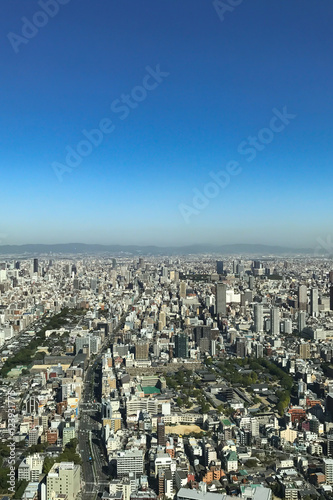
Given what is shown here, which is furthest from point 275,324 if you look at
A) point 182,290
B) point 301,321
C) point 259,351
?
point 182,290

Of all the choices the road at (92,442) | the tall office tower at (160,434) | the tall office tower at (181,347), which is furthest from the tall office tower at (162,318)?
the tall office tower at (160,434)

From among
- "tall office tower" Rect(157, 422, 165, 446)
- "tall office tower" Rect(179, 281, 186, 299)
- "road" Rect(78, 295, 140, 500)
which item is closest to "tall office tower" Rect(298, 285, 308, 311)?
"tall office tower" Rect(179, 281, 186, 299)

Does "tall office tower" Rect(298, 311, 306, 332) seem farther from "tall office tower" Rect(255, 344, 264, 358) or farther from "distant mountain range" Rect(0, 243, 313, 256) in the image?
"distant mountain range" Rect(0, 243, 313, 256)

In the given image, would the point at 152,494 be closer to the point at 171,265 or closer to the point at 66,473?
the point at 66,473

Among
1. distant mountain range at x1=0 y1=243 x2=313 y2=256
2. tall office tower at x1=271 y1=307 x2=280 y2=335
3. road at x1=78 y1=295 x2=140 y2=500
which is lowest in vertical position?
road at x1=78 y1=295 x2=140 y2=500

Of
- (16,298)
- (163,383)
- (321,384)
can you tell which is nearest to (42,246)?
(16,298)

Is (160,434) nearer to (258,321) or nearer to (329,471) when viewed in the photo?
(329,471)

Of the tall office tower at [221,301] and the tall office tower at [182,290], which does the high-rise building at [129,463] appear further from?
the tall office tower at [182,290]

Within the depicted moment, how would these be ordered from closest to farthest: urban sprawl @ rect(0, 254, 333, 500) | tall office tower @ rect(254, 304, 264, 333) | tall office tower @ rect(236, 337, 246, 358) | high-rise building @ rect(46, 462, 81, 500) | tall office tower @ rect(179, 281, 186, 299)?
high-rise building @ rect(46, 462, 81, 500) → urban sprawl @ rect(0, 254, 333, 500) → tall office tower @ rect(236, 337, 246, 358) → tall office tower @ rect(254, 304, 264, 333) → tall office tower @ rect(179, 281, 186, 299)
